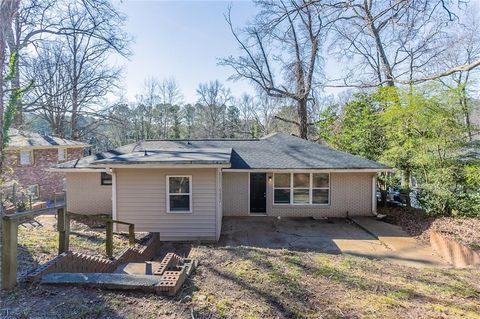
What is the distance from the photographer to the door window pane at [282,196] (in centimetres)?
1191

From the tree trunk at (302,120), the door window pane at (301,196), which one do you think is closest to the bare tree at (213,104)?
the tree trunk at (302,120)

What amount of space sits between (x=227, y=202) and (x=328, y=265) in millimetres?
7398

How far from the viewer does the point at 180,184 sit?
862cm

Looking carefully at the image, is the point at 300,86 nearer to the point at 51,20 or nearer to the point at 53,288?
the point at 51,20

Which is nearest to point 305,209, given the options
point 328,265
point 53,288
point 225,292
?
point 328,265

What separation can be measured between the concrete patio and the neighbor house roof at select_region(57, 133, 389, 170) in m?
2.21

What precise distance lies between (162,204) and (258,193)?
15.5 feet

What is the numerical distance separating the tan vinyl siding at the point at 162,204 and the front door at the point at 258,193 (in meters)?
3.71

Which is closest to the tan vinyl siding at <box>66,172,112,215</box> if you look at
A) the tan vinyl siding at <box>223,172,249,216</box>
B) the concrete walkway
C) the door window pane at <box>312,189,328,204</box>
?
the tan vinyl siding at <box>223,172,249,216</box>

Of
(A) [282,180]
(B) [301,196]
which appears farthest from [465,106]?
(A) [282,180]

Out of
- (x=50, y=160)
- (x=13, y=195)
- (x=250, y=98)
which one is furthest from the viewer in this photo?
(x=250, y=98)

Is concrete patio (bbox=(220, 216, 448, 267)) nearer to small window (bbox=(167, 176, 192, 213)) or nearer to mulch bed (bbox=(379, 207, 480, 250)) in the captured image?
mulch bed (bbox=(379, 207, 480, 250))

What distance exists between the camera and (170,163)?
316 inches

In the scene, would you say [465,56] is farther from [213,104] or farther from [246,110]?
[213,104]
